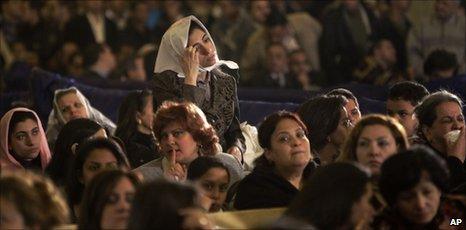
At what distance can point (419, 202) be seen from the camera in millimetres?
7770

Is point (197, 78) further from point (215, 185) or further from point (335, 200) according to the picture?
point (335, 200)

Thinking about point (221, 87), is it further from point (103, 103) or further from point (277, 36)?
point (277, 36)

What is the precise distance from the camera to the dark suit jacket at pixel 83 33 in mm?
17406

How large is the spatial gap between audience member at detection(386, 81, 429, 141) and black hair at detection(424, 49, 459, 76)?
302cm

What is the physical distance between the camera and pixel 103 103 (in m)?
13.8

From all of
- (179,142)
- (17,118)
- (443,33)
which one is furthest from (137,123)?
(443,33)

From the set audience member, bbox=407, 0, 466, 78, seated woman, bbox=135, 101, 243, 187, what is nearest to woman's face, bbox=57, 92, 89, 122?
seated woman, bbox=135, 101, 243, 187

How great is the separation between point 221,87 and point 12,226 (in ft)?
11.8

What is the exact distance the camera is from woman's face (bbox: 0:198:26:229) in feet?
23.7

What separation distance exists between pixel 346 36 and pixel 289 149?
7253mm

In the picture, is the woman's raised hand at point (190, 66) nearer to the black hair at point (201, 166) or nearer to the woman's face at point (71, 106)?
the black hair at point (201, 166)

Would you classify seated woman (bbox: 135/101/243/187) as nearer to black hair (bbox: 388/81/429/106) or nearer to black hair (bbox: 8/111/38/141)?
black hair (bbox: 8/111/38/141)

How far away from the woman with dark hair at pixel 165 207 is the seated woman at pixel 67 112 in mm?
4959

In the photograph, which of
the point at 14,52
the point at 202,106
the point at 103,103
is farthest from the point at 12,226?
the point at 14,52
